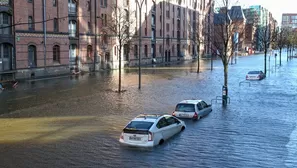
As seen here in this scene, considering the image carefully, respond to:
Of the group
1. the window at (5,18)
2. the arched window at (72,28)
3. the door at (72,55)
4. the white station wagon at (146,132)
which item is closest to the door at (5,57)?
the window at (5,18)

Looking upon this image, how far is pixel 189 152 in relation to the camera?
16.0 m

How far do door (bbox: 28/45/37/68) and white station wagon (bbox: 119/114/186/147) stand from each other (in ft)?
110

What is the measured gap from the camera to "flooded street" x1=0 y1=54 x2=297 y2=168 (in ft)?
49.0

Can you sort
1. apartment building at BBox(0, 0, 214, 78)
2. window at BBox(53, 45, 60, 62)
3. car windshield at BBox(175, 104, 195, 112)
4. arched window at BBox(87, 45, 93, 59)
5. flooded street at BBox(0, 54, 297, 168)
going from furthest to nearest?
arched window at BBox(87, 45, 93, 59)
window at BBox(53, 45, 60, 62)
apartment building at BBox(0, 0, 214, 78)
car windshield at BBox(175, 104, 195, 112)
flooded street at BBox(0, 54, 297, 168)

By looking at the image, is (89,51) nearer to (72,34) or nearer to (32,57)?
(72,34)

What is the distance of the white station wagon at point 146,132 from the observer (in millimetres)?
16438

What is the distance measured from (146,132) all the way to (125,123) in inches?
221

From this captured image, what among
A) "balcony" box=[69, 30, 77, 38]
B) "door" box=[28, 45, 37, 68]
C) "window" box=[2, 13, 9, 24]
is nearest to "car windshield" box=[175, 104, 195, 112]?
"window" box=[2, 13, 9, 24]

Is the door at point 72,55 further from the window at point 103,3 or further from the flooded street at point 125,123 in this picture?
the flooded street at point 125,123

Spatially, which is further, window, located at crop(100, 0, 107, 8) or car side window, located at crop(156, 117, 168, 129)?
window, located at crop(100, 0, 107, 8)

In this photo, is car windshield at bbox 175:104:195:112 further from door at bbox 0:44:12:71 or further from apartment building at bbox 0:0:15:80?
door at bbox 0:44:12:71

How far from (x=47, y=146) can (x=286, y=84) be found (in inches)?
1313

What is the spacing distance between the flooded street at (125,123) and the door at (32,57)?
41.7 ft

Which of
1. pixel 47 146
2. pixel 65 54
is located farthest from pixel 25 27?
pixel 47 146
